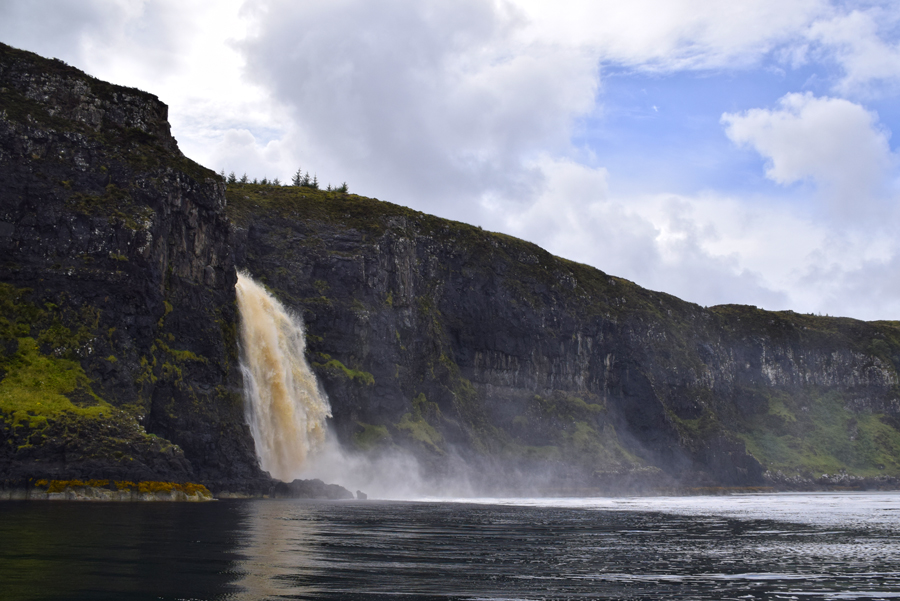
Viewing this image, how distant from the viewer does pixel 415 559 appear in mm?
26469

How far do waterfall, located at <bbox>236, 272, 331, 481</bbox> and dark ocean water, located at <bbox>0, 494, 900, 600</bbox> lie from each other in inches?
1735

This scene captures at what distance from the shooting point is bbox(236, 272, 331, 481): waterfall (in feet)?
292

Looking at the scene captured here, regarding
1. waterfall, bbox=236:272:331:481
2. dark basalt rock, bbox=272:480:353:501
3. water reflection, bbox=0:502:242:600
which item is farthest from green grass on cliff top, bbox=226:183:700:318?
water reflection, bbox=0:502:242:600

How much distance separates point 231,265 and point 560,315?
8676 centimetres

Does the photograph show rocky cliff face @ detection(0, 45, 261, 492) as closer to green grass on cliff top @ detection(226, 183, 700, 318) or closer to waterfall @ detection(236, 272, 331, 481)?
waterfall @ detection(236, 272, 331, 481)

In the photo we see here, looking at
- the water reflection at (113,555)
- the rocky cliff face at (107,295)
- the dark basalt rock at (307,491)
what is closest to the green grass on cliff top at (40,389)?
the rocky cliff face at (107,295)

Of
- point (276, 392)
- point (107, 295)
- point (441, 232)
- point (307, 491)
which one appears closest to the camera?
point (107, 295)

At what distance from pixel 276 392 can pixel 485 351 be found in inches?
2579

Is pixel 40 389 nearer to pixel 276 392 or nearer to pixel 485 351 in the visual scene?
pixel 276 392

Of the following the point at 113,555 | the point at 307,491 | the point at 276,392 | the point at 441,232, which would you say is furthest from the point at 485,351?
the point at 113,555

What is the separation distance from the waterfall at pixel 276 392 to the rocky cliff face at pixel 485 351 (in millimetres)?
10176

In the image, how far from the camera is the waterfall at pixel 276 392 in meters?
88.9

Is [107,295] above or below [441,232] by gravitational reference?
below

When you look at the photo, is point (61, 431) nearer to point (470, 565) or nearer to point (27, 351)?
point (27, 351)
